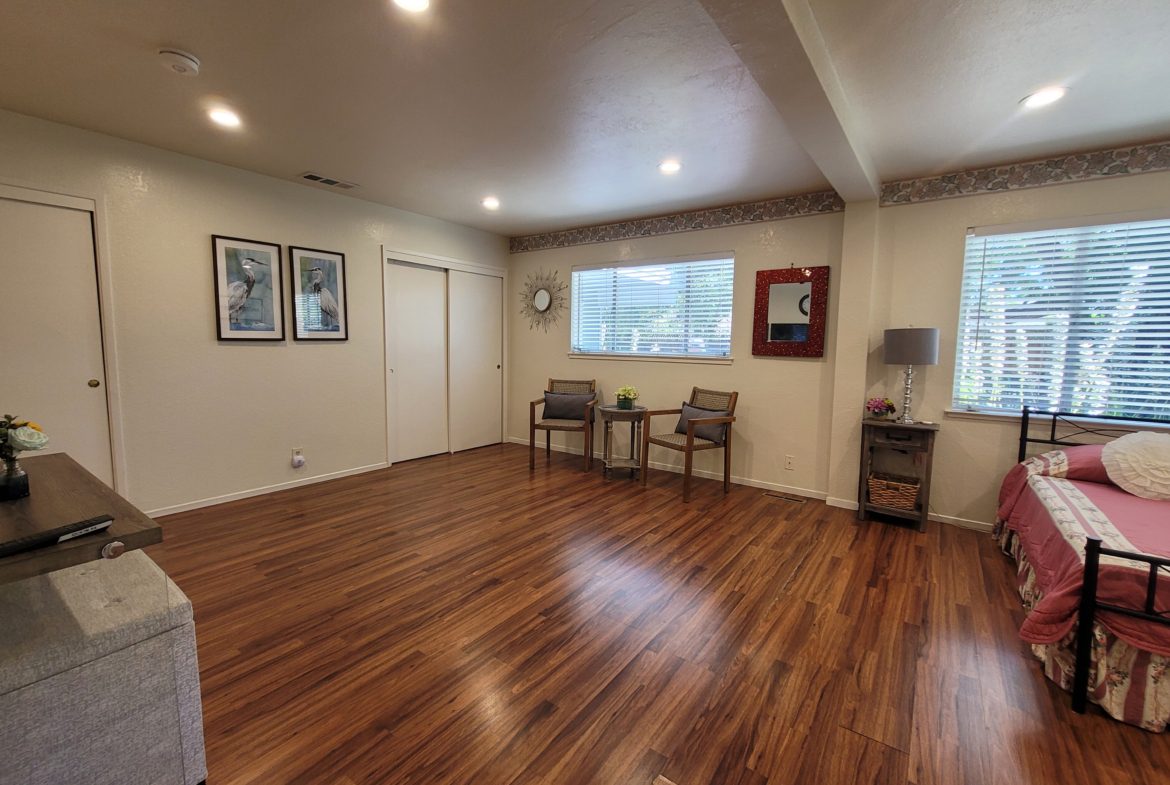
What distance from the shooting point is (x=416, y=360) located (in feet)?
16.1

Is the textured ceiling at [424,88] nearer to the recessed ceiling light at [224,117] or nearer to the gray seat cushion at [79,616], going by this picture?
the recessed ceiling light at [224,117]

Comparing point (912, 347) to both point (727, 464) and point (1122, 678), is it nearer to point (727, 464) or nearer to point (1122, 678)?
point (727, 464)

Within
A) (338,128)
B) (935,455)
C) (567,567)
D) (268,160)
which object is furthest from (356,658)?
(935,455)

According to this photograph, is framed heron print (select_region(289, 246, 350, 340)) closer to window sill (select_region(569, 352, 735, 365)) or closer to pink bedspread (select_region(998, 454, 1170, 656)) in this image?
window sill (select_region(569, 352, 735, 365))

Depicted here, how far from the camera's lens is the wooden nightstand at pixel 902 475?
3.26 m

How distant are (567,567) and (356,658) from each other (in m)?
1.13

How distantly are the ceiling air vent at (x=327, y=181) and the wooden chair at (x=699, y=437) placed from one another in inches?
122

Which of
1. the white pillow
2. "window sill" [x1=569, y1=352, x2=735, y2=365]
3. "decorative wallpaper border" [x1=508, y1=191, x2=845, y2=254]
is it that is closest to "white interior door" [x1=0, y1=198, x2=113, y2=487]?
"decorative wallpaper border" [x1=508, y1=191, x2=845, y2=254]

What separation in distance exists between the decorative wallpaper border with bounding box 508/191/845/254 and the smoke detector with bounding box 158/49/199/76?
11.4 ft

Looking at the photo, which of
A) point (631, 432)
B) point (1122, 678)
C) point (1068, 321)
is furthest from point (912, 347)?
point (631, 432)

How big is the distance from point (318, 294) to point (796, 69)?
12.5 feet

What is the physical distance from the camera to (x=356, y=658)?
189 centimetres

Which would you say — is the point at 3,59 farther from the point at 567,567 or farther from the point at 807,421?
the point at 807,421

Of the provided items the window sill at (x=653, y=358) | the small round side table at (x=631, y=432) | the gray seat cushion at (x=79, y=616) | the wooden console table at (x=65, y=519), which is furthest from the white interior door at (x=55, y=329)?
the window sill at (x=653, y=358)
